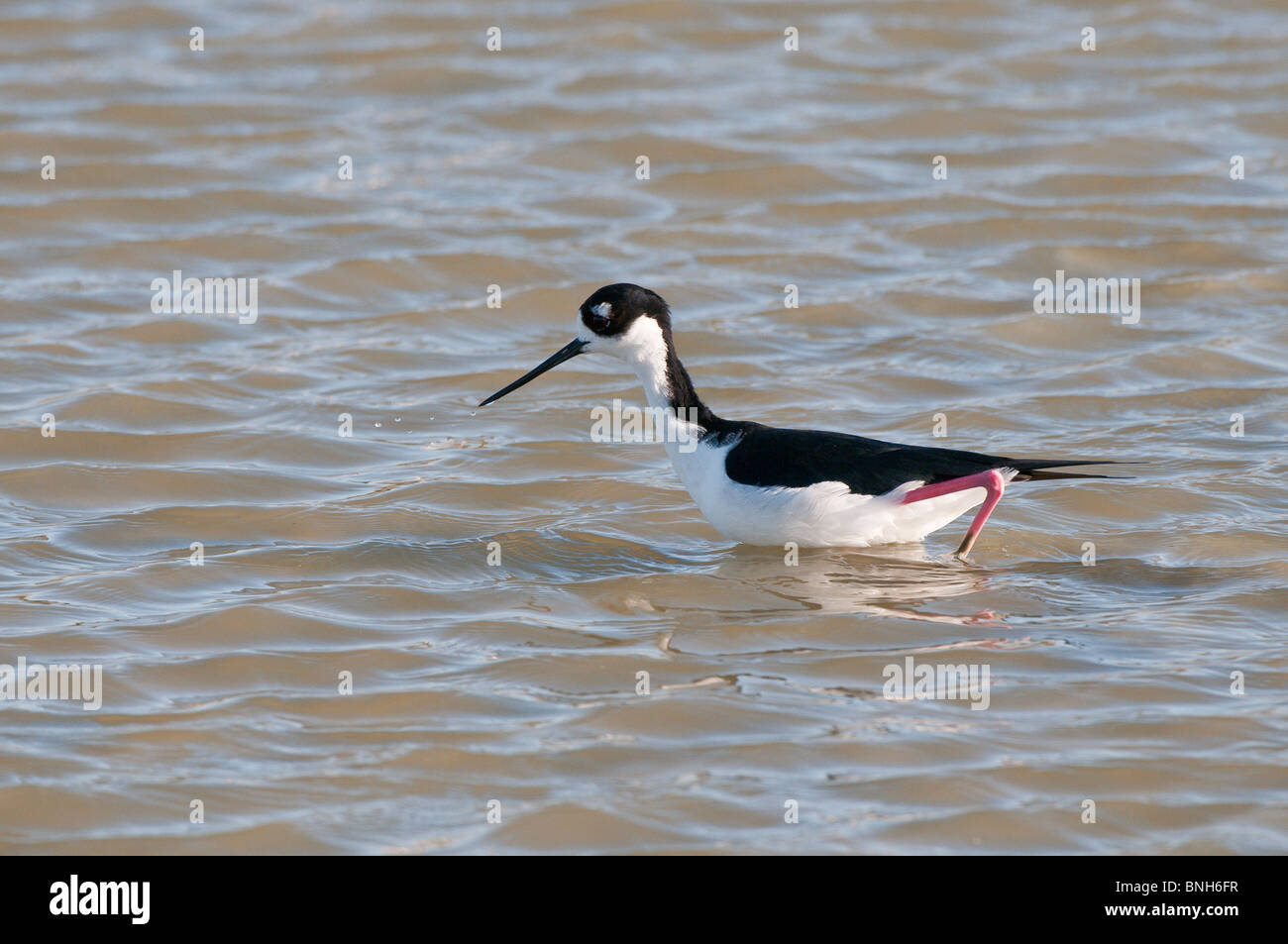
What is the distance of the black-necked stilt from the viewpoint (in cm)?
790

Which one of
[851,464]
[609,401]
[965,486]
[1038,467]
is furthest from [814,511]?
[609,401]

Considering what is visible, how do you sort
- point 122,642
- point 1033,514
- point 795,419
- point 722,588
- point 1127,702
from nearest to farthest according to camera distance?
point 1127,702, point 122,642, point 722,588, point 1033,514, point 795,419

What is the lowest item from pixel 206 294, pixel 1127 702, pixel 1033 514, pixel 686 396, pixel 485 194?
pixel 1127 702

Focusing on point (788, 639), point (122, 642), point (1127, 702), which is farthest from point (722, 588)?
point (122, 642)

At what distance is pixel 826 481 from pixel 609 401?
9.52 feet

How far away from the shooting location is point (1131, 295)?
12.1m

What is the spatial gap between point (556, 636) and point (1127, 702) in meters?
2.25

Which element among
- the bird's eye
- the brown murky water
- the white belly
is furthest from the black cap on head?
the brown murky water

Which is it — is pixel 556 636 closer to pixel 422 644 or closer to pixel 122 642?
pixel 422 644

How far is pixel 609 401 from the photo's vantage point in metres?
10.6

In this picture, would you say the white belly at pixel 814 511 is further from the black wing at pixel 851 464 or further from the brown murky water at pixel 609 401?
the brown murky water at pixel 609 401

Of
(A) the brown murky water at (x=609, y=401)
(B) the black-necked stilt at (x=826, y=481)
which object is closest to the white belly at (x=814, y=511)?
(B) the black-necked stilt at (x=826, y=481)

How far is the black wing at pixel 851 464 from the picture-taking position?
25.9ft

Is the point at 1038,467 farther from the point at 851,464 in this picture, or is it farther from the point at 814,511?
the point at 814,511
